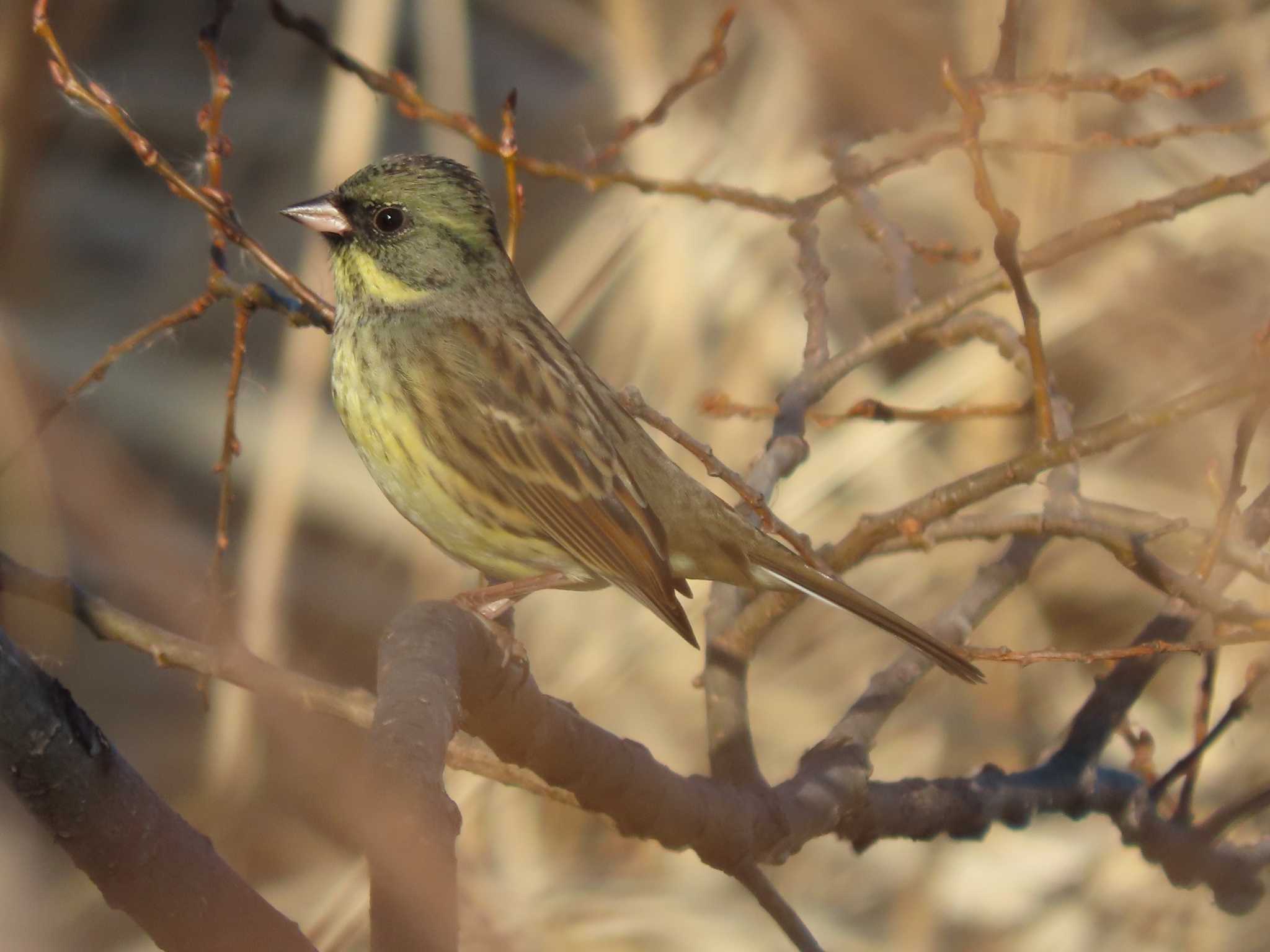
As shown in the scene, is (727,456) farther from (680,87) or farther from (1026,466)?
(1026,466)

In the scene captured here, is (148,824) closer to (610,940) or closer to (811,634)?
(610,940)

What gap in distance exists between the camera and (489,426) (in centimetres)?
265

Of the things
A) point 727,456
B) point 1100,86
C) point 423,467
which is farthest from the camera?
point 727,456

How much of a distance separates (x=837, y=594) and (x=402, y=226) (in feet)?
3.21

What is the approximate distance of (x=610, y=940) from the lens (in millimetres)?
4016

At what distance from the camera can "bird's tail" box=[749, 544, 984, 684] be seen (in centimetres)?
222

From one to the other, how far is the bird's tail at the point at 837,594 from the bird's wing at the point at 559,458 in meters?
0.16

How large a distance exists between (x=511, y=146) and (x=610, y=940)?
2527 millimetres

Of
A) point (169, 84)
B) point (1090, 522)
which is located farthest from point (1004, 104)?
point (169, 84)

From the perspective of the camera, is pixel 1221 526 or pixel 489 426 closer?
pixel 1221 526

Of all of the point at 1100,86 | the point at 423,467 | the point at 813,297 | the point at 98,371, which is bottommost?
the point at 98,371

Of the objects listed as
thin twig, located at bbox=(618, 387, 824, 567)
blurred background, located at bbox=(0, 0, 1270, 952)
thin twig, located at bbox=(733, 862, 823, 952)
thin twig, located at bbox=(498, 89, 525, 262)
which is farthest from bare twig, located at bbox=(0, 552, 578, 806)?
blurred background, located at bbox=(0, 0, 1270, 952)

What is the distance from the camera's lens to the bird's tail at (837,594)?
222cm

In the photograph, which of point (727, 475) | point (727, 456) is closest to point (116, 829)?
point (727, 475)
